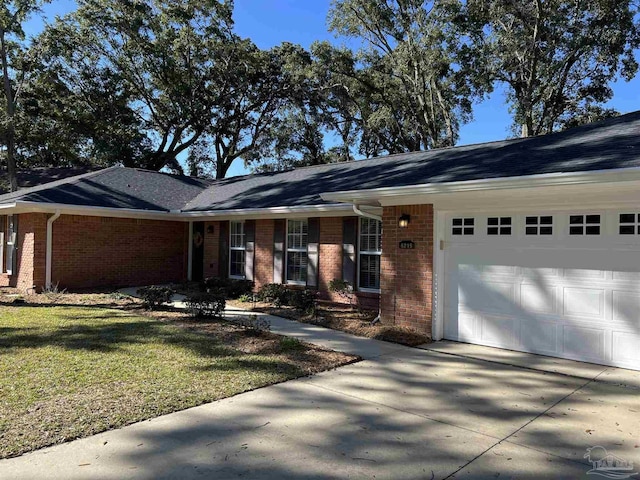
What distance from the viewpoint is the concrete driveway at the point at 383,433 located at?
3.31 m

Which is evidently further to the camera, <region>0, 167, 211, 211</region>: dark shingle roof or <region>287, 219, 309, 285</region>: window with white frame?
<region>0, 167, 211, 211</region>: dark shingle roof

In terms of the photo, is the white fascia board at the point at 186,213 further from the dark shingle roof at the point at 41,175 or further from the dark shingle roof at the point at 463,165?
the dark shingle roof at the point at 41,175

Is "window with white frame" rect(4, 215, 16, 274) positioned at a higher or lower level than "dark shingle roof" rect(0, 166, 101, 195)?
lower

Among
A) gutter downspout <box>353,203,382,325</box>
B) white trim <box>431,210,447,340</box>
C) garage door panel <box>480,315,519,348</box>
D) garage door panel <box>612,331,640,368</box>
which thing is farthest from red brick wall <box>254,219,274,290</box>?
garage door panel <box>612,331,640,368</box>

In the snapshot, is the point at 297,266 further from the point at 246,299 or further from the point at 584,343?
the point at 584,343

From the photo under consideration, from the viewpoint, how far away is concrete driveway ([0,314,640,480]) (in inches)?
130

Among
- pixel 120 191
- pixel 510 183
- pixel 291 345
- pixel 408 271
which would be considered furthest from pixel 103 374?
pixel 120 191

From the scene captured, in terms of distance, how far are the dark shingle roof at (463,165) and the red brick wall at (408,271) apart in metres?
0.64

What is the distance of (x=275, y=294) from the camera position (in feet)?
36.3

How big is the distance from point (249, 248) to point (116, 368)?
7.51 metres

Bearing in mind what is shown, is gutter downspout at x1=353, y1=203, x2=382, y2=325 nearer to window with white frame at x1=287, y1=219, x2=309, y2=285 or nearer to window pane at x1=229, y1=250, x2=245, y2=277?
window with white frame at x1=287, y1=219, x2=309, y2=285

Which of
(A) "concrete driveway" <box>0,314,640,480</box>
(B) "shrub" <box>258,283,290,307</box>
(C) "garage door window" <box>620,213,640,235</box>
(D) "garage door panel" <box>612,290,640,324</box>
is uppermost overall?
(C) "garage door window" <box>620,213,640,235</box>

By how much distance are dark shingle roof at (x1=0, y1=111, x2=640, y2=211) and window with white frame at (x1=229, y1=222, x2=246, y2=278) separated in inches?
28.0

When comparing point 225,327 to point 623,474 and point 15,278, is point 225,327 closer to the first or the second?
point 623,474
